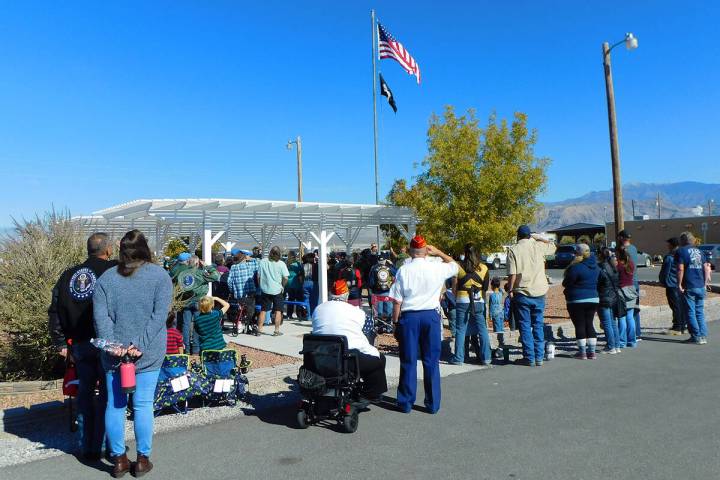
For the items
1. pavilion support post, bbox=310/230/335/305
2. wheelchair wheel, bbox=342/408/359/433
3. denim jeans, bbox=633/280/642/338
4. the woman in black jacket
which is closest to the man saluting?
wheelchair wheel, bbox=342/408/359/433

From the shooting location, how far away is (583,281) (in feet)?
26.3

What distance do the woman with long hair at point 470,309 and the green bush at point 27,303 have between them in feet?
17.1

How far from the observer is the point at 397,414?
18.7 feet

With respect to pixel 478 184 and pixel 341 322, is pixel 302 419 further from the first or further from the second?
pixel 478 184

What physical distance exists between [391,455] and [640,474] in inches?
70.0

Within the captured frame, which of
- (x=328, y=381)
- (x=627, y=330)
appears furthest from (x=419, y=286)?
(x=627, y=330)

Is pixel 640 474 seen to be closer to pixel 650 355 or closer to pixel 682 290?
pixel 650 355

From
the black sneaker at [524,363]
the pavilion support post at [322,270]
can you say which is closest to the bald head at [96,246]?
the black sneaker at [524,363]

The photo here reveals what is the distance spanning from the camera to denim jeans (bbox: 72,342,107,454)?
177 inches

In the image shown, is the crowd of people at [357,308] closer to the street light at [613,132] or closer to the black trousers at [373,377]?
the black trousers at [373,377]

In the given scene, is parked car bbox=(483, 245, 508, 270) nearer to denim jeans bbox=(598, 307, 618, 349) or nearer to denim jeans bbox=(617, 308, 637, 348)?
denim jeans bbox=(617, 308, 637, 348)

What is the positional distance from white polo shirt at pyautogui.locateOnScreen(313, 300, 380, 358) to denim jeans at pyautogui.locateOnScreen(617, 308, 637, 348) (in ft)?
17.2

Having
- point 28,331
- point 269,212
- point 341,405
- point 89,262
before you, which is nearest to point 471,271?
point 341,405

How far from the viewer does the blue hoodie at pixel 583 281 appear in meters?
8.02
